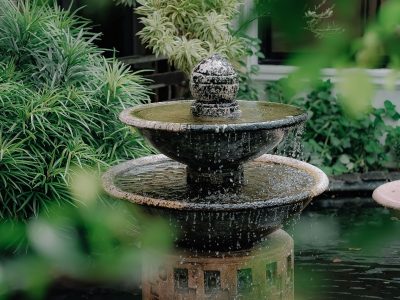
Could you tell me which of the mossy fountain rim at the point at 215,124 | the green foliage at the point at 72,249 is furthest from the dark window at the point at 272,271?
the green foliage at the point at 72,249

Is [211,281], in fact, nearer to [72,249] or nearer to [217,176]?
[217,176]

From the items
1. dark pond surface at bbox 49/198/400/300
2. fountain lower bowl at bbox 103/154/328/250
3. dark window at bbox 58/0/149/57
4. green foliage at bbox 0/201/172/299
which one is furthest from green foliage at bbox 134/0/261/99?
green foliage at bbox 0/201/172/299

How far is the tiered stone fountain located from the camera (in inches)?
151

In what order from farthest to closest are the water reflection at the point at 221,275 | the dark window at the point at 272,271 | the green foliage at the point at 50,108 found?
the green foliage at the point at 50,108 → the dark window at the point at 272,271 → the water reflection at the point at 221,275

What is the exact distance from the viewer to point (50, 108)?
17.6 ft

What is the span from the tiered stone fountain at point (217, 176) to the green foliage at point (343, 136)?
12.3 ft

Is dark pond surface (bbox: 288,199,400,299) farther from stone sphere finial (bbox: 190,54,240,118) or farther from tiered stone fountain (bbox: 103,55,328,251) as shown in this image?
stone sphere finial (bbox: 190,54,240,118)

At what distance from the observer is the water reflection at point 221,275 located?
395 centimetres

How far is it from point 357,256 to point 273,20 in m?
5.46

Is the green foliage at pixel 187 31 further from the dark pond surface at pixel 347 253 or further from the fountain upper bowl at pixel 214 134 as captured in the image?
the fountain upper bowl at pixel 214 134

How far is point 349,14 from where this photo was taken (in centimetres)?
72

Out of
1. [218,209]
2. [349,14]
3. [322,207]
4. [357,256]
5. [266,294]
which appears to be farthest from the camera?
[322,207]

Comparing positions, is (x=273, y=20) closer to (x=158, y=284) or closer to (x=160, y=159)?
(x=158, y=284)

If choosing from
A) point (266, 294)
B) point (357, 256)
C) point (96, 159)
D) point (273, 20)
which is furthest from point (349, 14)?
point (357, 256)
